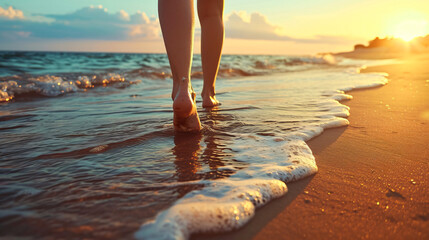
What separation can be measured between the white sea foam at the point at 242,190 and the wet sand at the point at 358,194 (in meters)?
0.03

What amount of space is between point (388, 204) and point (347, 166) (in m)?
0.32

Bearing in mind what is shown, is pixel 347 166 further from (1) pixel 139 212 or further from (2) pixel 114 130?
(2) pixel 114 130

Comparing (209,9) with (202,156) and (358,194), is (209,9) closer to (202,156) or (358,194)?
(202,156)

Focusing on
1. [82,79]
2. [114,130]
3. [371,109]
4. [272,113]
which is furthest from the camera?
[82,79]

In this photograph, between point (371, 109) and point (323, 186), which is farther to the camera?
point (371, 109)

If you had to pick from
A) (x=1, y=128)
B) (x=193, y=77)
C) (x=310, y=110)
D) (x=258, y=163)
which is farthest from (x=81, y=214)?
(x=193, y=77)

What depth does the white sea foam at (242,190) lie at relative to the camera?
81 cm

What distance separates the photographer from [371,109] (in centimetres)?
239

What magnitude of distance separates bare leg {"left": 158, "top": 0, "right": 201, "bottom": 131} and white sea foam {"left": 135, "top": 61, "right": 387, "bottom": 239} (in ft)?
1.06

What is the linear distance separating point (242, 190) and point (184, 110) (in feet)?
2.31

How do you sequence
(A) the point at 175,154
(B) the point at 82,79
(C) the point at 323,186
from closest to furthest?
(C) the point at 323,186
(A) the point at 175,154
(B) the point at 82,79

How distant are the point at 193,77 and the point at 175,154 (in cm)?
542

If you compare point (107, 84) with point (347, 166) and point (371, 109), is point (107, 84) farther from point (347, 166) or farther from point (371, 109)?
point (347, 166)

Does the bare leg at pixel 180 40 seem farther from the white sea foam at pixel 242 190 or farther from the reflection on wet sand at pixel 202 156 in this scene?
the white sea foam at pixel 242 190
